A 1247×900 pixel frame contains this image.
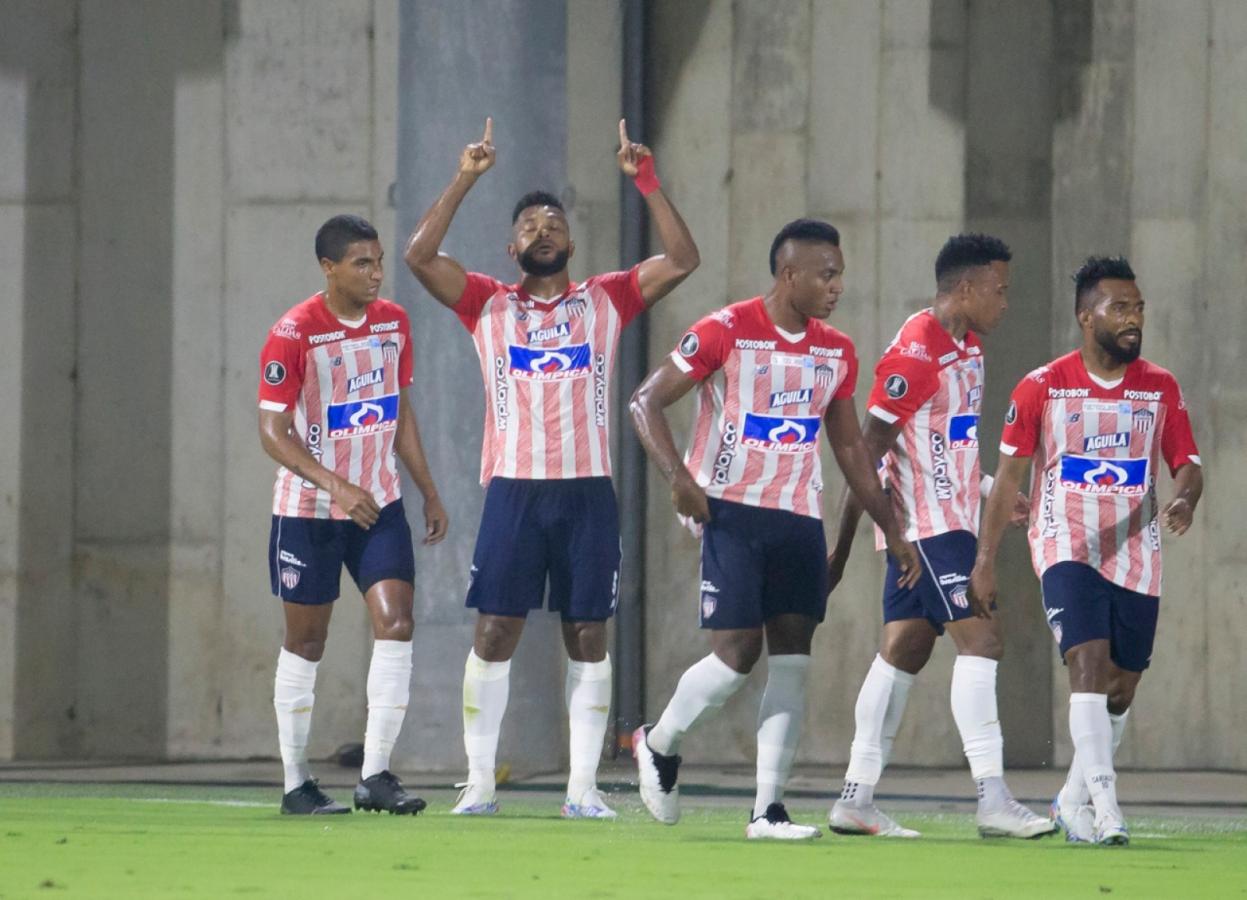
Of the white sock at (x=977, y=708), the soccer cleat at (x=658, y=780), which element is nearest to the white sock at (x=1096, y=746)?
the white sock at (x=977, y=708)

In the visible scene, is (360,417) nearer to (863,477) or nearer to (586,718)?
(586,718)

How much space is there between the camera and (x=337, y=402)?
8742 millimetres

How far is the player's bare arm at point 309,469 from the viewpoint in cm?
838

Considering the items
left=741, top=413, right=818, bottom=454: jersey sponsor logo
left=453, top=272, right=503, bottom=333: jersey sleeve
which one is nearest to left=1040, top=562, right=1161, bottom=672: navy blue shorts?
left=741, top=413, right=818, bottom=454: jersey sponsor logo

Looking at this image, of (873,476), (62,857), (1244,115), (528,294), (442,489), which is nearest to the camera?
(62,857)

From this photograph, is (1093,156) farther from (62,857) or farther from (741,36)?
(62,857)

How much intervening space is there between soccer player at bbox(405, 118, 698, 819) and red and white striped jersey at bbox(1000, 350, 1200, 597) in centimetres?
152

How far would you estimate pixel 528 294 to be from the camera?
8.68m

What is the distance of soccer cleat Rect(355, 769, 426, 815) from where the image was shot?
8.57m

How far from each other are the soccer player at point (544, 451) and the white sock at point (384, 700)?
0.28m

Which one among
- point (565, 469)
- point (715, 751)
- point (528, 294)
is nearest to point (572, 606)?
point (565, 469)

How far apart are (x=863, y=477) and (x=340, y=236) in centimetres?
234

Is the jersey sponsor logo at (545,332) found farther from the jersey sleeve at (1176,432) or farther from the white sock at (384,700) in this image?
the jersey sleeve at (1176,432)

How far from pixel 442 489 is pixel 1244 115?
503cm
